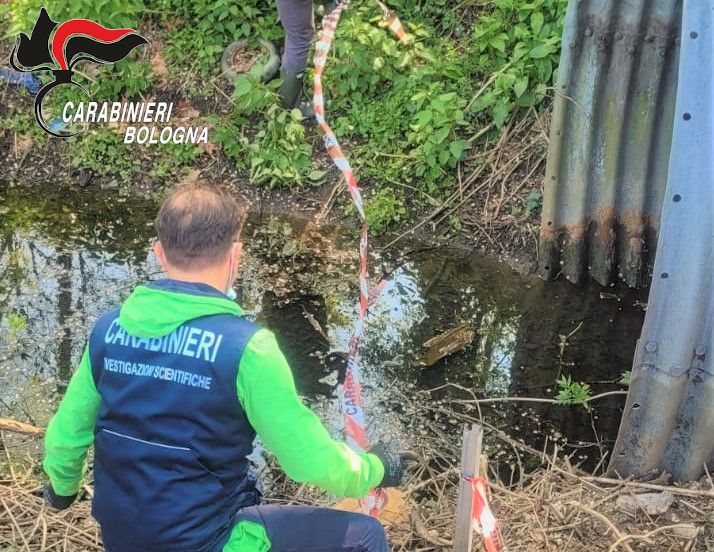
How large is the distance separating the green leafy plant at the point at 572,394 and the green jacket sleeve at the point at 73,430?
3084 millimetres

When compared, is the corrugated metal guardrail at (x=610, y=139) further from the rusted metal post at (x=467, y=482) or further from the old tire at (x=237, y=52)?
the rusted metal post at (x=467, y=482)

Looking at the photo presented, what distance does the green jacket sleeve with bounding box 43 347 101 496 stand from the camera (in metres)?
2.27

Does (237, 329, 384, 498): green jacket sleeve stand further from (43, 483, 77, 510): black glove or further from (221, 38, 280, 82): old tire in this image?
(221, 38, 280, 82): old tire

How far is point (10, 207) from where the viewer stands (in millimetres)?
7078

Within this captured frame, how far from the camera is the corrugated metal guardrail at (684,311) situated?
3475 mm

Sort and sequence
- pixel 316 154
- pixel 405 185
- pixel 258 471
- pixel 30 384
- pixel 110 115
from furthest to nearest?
pixel 110 115 → pixel 316 154 → pixel 405 185 → pixel 30 384 → pixel 258 471

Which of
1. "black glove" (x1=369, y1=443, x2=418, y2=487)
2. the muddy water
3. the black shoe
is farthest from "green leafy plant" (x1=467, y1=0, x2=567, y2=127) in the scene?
"black glove" (x1=369, y1=443, x2=418, y2=487)

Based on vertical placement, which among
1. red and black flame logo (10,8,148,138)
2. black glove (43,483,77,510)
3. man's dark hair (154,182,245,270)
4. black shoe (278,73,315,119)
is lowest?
black glove (43,483,77,510)

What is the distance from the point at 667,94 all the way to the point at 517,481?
2992 millimetres

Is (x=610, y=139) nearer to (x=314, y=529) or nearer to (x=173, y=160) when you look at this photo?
(x=173, y=160)

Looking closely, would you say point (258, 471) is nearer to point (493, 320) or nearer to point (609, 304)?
point (493, 320)

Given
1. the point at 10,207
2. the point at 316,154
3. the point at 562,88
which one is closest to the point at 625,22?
the point at 562,88

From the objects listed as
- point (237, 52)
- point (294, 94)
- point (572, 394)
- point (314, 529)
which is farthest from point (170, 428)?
point (237, 52)
